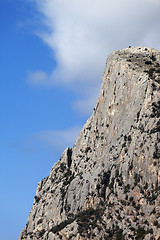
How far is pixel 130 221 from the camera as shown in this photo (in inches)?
6993

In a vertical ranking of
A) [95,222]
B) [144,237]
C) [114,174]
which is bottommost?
[144,237]

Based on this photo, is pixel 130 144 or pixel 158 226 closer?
pixel 158 226

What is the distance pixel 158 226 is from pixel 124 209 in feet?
54.6

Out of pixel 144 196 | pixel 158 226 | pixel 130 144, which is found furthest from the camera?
pixel 130 144

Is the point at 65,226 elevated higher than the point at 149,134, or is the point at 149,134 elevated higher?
the point at 149,134

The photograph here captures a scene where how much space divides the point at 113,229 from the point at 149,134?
3151 centimetres

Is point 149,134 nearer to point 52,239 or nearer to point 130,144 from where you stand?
point 130,144

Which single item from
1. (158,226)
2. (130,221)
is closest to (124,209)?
(130,221)

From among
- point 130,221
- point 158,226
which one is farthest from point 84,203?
point 158,226

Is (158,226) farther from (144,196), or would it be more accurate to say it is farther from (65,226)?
(65,226)

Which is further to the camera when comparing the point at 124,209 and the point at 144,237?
the point at 124,209

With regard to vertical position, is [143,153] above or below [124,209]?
above

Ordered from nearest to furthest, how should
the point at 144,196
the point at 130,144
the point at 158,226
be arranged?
the point at 158,226 → the point at 144,196 → the point at 130,144

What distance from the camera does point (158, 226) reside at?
167 metres
